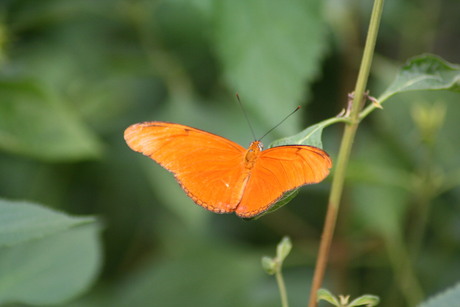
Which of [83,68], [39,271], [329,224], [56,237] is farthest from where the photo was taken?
[83,68]

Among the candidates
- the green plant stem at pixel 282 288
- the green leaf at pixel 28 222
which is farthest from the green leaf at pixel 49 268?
the green plant stem at pixel 282 288

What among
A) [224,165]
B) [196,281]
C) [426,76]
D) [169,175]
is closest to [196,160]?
[224,165]

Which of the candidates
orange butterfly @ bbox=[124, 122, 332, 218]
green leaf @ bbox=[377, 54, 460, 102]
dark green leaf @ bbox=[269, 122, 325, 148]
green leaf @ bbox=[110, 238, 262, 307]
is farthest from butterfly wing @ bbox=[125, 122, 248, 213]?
green leaf @ bbox=[110, 238, 262, 307]

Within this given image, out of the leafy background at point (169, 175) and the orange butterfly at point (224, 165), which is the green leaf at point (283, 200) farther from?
the leafy background at point (169, 175)

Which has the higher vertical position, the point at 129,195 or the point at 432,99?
the point at 432,99

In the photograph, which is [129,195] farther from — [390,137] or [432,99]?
[432,99]

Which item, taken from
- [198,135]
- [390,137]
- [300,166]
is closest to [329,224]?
[300,166]

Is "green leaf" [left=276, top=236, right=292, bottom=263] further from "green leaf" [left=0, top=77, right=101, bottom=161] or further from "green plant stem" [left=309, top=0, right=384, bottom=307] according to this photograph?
"green leaf" [left=0, top=77, right=101, bottom=161]
